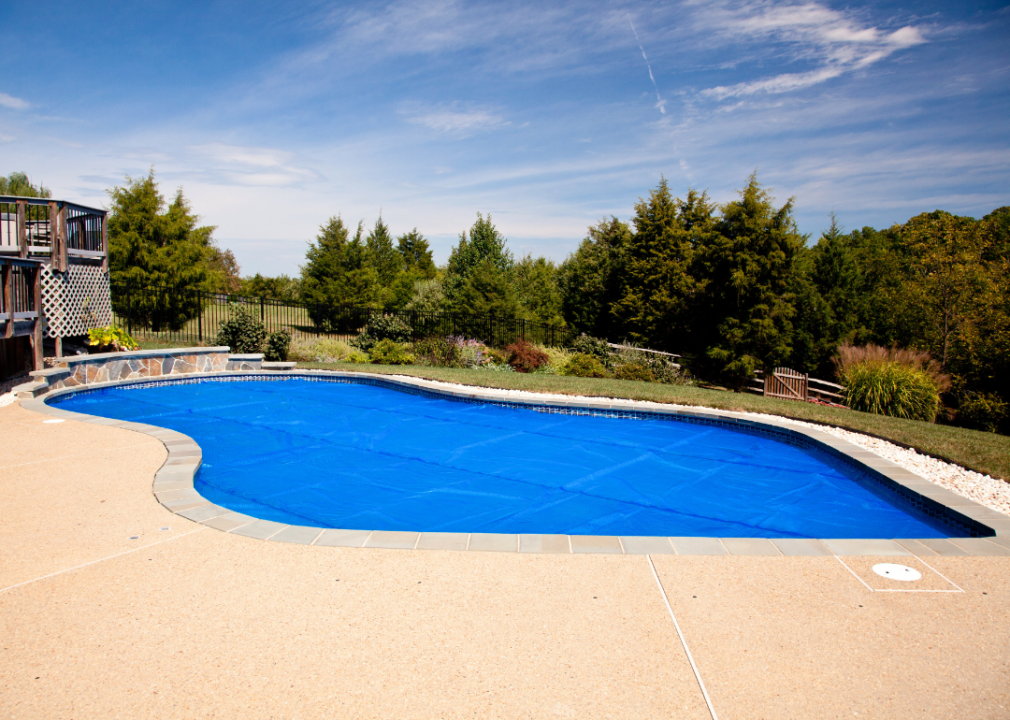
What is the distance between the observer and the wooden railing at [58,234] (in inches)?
419

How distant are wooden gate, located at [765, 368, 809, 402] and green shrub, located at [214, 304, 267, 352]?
15203mm

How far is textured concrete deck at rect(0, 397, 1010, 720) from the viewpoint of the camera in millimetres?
2236

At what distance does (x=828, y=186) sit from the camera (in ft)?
67.6

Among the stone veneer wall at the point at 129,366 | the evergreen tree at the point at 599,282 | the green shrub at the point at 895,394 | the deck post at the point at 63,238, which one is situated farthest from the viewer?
the evergreen tree at the point at 599,282

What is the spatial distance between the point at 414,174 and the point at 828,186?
52.9 feet

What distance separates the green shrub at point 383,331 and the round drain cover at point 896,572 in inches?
557

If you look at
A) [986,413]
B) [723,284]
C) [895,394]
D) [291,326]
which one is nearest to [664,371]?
[723,284]

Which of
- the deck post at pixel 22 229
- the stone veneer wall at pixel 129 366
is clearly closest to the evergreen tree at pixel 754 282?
the stone veneer wall at pixel 129 366

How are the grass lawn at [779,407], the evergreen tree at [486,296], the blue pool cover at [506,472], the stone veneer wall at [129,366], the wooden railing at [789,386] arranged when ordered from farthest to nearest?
1. the evergreen tree at [486,296]
2. the wooden railing at [789,386]
3. the stone veneer wall at [129,366]
4. the grass lawn at [779,407]
5. the blue pool cover at [506,472]

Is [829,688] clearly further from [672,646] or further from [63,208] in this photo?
[63,208]

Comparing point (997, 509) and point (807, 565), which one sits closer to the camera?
point (807, 565)

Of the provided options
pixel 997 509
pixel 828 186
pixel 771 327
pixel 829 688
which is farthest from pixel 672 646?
pixel 828 186

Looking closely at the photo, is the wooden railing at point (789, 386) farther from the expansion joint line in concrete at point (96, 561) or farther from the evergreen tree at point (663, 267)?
the expansion joint line in concrete at point (96, 561)

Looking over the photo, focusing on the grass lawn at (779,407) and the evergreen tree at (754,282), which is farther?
the evergreen tree at (754,282)
